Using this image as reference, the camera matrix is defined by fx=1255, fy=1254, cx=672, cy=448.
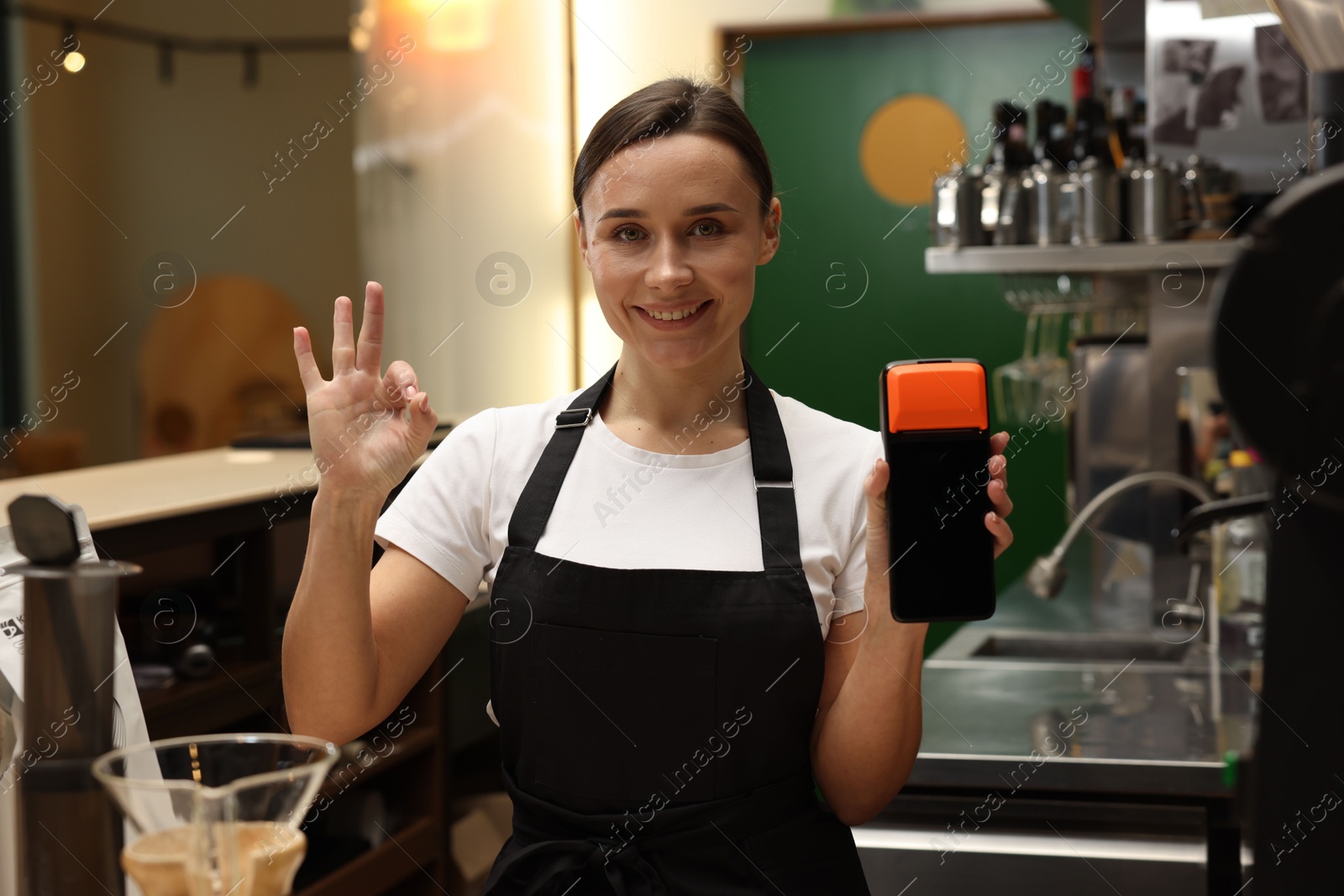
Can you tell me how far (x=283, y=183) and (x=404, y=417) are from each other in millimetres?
4228

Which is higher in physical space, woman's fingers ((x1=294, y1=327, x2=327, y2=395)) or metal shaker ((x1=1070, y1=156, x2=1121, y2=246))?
metal shaker ((x1=1070, y1=156, x2=1121, y2=246))

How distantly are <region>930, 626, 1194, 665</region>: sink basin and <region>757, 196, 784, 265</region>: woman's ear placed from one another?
1176mm

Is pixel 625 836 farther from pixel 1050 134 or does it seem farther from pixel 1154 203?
pixel 1050 134

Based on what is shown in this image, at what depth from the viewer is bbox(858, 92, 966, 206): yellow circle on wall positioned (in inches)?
175

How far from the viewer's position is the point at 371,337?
3.52 feet

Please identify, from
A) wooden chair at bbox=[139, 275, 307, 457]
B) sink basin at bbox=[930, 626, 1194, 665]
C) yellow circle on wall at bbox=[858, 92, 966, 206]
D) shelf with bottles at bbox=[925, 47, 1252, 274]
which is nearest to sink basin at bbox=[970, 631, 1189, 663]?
sink basin at bbox=[930, 626, 1194, 665]

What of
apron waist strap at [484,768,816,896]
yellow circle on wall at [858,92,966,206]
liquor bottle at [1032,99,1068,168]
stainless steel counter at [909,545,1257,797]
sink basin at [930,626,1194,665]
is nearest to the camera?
apron waist strap at [484,768,816,896]

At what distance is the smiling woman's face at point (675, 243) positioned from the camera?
1.27m

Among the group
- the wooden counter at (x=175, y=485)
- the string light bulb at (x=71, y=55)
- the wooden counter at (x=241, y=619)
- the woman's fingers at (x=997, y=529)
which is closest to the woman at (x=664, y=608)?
the woman's fingers at (x=997, y=529)

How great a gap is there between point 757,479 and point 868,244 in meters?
3.36

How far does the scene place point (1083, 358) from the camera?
2748 millimetres

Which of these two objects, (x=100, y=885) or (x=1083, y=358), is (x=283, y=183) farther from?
(x=100, y=885)

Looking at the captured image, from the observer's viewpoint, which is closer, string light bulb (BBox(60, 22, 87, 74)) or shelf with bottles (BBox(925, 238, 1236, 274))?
shelf with bottles (BBox(925, 238, 1236, 274))

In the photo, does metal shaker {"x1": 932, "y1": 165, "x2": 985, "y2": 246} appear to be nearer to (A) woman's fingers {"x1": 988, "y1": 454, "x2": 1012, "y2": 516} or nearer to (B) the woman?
(B) the woman
